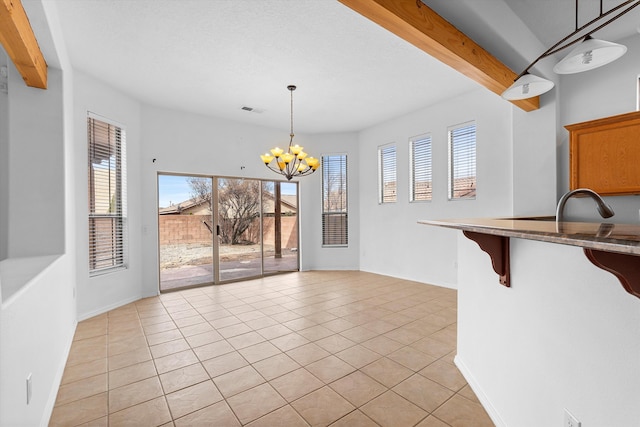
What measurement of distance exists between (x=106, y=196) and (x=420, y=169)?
16.8 ft

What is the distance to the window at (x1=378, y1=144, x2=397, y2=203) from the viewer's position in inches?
240

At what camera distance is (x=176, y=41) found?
3133 mm

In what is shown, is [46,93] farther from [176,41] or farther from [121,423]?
[121,423]

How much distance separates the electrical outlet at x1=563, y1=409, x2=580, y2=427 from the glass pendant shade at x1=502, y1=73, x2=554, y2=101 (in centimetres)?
182

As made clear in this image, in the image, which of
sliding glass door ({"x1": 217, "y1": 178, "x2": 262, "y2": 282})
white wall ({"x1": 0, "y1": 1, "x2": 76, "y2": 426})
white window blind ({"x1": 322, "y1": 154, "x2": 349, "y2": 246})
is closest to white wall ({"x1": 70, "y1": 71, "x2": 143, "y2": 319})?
white wall ({"x1": 0, "y1": 1, "x2": 76, "y2": 426})

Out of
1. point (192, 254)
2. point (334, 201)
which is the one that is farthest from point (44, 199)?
point (334, 201)

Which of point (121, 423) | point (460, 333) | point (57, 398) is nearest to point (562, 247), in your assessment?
point (460, 333)

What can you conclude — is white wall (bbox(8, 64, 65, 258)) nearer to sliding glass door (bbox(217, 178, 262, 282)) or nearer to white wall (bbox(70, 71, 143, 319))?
white wall (bbox(70, 71, 143, 319))

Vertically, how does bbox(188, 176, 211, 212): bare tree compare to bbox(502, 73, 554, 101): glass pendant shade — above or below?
below

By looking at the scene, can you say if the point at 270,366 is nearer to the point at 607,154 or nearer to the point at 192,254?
the point at 192,254

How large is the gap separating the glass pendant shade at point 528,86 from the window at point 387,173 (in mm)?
3961

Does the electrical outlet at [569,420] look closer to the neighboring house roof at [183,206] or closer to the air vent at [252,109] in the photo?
the air vent at [252,109]

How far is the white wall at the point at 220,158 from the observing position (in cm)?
489

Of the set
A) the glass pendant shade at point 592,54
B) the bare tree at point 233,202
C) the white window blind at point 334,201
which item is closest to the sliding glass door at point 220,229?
the bare tree at point 233,202
